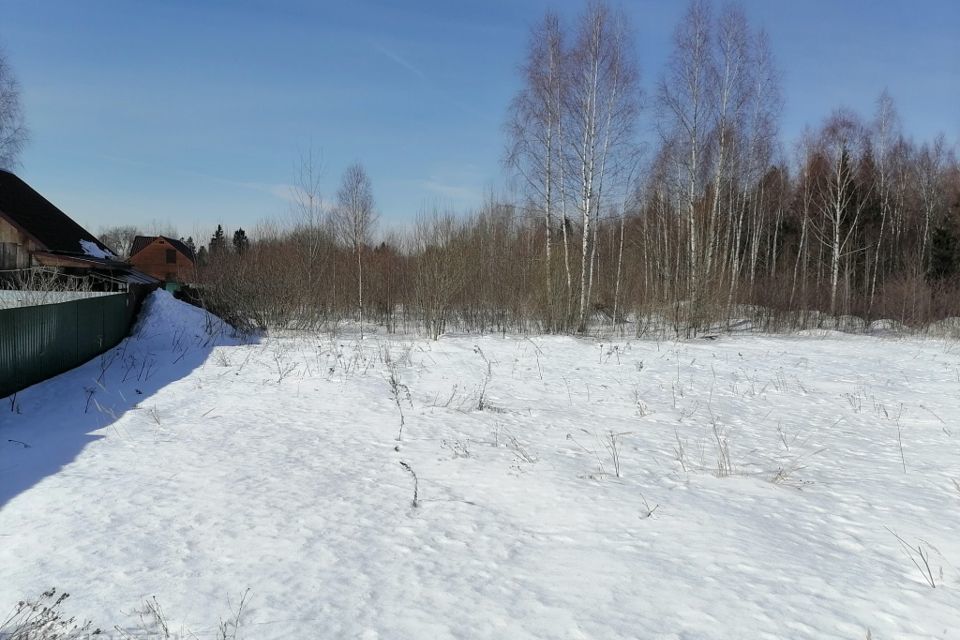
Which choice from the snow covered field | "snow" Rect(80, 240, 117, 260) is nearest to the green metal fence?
the snow covered field

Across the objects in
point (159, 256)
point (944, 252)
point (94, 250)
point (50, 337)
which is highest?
point (944, 252)

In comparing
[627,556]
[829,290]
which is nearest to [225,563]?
[627,556]

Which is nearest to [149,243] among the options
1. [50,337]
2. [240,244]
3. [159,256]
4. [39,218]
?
[159,256]

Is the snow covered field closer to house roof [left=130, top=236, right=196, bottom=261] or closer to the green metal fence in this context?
the green metal fence

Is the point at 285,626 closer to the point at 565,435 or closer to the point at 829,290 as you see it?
the point at 565,435

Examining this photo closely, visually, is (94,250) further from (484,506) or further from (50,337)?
(484,506)

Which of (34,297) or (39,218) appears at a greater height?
(39,218)

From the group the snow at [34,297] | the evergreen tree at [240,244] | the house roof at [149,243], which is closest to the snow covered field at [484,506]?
the snow at [34,297]

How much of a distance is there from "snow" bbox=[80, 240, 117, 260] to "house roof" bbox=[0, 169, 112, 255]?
13cm

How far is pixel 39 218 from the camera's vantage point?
20438mm

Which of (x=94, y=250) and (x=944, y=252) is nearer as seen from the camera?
(x=94, y=250)

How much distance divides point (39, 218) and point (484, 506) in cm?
2232

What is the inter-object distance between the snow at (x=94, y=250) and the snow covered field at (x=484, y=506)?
13862mm

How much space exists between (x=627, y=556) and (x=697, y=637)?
93 cm
